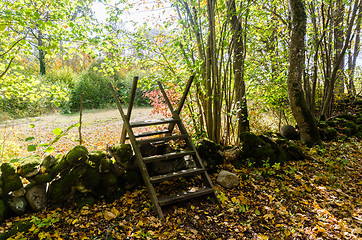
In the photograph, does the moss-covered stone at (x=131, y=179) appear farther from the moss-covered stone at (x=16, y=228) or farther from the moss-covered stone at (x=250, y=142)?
the moss-covered stone at (x=250, y=142)

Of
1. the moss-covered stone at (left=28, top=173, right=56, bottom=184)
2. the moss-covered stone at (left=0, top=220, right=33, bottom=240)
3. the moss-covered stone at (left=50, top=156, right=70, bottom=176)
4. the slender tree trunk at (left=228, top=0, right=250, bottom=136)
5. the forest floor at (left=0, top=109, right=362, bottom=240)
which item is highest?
the slender tree trunk at (left=228, top=0, right=250, bottom=136)

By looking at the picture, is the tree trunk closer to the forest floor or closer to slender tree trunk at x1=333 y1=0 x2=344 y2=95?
slender tree trunk at x1=333 y1=0 x2=344 y2=95

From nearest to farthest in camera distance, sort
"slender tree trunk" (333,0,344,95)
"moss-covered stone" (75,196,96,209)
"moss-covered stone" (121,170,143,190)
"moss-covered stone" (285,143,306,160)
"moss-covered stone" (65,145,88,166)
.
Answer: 1. "moss-covered stone" (75,196,96,209)
2. "moss-covered stone" (65,145,88,166)
3. "moss-covered stone" (121,170,143,190)
4. "moss-covered stone" (285,143,306,160)
5. "slender tree trunk" (333,0,344,95)

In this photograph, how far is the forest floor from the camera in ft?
8.11

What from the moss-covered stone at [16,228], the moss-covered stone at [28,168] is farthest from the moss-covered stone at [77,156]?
the moss-covered stone at [16,228]

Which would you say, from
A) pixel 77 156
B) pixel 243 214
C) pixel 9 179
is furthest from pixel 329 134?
pixel 9 179

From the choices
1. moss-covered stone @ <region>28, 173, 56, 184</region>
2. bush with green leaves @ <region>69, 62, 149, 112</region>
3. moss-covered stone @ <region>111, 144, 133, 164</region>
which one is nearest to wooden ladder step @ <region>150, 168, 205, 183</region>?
moss-covered stone @ <region>111, 144, 133, 164</region>

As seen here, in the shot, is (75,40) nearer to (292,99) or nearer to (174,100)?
(174,100)

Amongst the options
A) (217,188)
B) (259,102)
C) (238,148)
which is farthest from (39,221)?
(259,102)

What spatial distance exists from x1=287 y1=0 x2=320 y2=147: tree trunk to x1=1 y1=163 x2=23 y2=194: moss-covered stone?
17.9 ft

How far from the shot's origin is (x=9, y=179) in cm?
270

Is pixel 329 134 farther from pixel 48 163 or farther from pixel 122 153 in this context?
pixel 48 163

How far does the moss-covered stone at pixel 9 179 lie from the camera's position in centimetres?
266

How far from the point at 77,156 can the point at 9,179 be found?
2.78 feet
